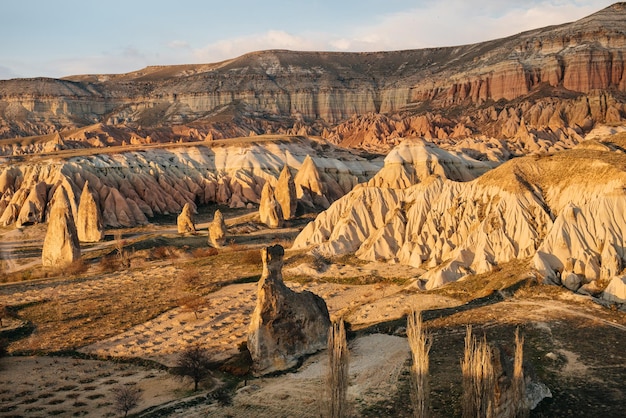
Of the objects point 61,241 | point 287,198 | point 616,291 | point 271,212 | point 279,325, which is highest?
point 61,241

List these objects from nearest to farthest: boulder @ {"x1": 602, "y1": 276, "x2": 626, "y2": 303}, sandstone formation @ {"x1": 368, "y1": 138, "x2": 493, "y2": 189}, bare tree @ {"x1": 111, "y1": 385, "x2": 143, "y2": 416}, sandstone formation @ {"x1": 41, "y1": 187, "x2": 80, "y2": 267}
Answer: bare tree @ {"x1": 111, "y1": 385, "x2": 143, "y2": 416}
boulder @ {"x1": 602, "y1": 276, "x2": 626, "y2": 303}
sandstone formation @ {"x1": 41, "y1": 187, "x2": 80, "y2": 267}
sandstone formation @ {"x1": 368, "y1": 138, "x2": 493, "y2": 189}

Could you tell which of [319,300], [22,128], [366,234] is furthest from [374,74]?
[319,300]

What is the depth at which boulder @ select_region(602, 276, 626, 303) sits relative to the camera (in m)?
26.2

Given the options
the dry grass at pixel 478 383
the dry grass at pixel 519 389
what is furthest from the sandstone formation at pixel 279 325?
the dry grass at pixel 478 383

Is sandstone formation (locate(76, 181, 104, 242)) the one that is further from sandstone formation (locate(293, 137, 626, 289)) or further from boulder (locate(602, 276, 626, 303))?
boulder (locate(602, 276, 626, 303))

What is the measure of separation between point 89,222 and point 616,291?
41.6 metres

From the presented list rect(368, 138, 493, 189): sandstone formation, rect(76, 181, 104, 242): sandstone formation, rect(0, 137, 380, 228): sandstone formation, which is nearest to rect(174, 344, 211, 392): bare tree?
rect(76, 181, 104, 242): sandstone formation

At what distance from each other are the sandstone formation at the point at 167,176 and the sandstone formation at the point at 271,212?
40.4 ft

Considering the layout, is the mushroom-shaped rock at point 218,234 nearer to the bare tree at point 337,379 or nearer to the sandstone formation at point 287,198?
the sandstone formation at point 287,198

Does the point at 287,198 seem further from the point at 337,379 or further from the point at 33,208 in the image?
the point at 337,379

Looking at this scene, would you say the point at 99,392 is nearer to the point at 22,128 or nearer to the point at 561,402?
the point at 561,402

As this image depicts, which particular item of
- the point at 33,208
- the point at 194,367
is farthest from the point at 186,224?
the point at 194,367

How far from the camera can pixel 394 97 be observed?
6988 inches

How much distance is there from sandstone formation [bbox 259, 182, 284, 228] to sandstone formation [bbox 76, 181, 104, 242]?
46.8 ft
